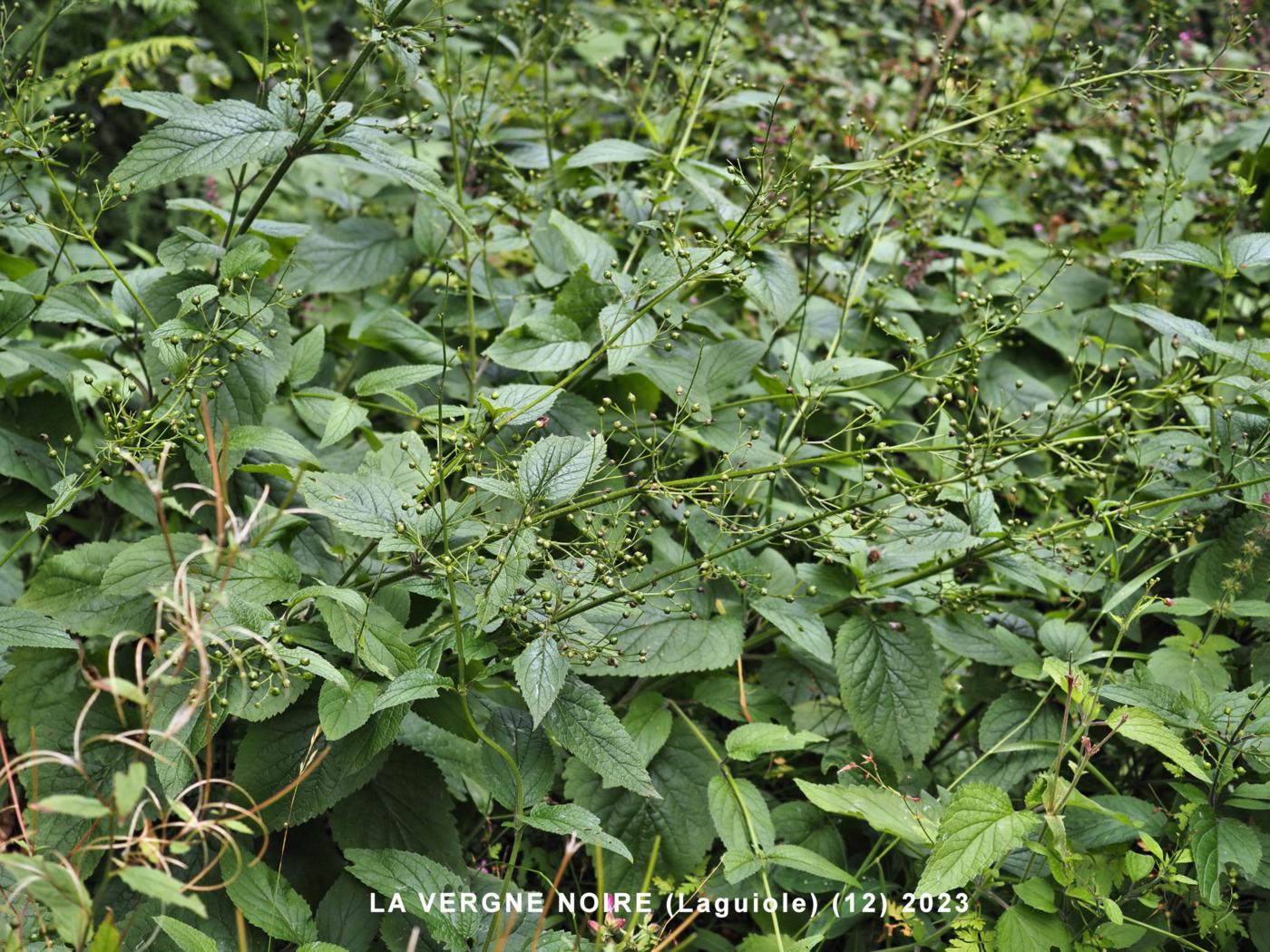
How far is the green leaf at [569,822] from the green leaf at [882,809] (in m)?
0.33

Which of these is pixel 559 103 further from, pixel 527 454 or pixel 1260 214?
pixel 527 454

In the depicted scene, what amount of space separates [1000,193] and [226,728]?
2853 millimetres

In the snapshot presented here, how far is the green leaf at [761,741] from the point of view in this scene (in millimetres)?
1732

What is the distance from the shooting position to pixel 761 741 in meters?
1.74

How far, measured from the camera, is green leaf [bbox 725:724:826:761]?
1.73 m

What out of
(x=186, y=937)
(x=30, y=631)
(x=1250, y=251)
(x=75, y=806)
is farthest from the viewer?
(x=1250, y=251)

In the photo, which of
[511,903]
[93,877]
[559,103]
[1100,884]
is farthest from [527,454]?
[559,103]

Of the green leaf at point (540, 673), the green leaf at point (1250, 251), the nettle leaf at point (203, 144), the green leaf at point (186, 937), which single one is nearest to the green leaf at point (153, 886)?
the green leaf at point (186, 937)

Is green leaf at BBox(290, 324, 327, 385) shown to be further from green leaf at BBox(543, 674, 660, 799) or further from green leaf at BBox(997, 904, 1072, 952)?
green leaf at BBox(997, 904, 1072, 952)

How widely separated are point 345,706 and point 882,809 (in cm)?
84

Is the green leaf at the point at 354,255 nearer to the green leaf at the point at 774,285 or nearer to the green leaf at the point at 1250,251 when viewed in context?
the green leaf at the point at 774,285

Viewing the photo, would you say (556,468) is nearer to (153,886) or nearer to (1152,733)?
(153,886)

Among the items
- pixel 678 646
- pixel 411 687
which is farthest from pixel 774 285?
pixel 411 687

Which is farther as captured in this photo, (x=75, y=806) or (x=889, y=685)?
(x=889, y=685)
